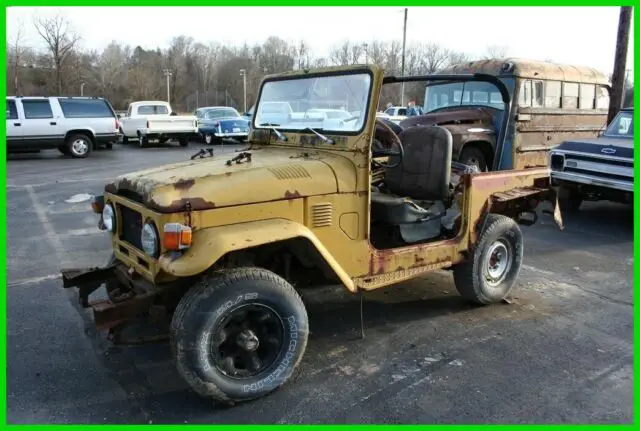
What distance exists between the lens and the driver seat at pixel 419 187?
4.33 metres

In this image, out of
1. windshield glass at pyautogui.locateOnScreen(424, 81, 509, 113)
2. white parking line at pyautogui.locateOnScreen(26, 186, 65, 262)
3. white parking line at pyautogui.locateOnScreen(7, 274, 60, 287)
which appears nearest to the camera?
white parking line at pyautogui.locateOnScreen(7, 274, 60, 287)

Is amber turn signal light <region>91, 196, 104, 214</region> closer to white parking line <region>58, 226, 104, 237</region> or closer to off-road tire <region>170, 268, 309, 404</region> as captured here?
off-road tire <region>170, 268, 309, 404</region>

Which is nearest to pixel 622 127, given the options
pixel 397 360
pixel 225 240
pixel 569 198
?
pixel 569 198

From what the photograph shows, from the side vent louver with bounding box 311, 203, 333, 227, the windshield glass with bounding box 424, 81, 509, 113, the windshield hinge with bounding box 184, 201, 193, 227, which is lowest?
the side vent louver with bounding box 311, 203, 333, 227

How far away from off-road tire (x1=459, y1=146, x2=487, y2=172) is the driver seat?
225 inches

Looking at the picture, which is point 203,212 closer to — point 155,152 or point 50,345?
point 50,345

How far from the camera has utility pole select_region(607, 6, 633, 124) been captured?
11203 millimetres

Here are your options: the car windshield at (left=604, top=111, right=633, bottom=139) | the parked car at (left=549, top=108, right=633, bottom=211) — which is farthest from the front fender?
the car windshield at (left=604, top=111, right=633, bottom=139)

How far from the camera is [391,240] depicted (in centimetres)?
443

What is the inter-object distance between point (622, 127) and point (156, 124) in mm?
16206

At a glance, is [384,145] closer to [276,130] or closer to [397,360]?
[276,130]

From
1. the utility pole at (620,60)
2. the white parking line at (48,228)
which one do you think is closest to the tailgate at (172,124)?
the white parking line at (48,228)

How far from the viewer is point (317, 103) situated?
4.27 meters

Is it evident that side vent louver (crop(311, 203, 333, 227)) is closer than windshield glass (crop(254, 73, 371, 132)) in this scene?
Yes
